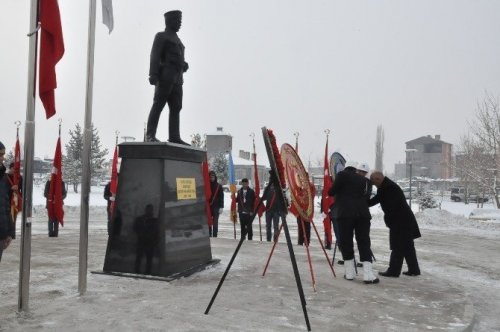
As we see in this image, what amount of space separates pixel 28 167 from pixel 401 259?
5935 millimetres

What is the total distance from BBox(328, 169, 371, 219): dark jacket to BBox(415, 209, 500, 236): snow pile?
16.0 m

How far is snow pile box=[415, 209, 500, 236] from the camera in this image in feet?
71.7

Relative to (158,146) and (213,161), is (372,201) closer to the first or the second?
(158,146)

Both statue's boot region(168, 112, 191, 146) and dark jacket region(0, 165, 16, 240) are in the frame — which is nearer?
dark jacket region(0, 165, 16, 240)

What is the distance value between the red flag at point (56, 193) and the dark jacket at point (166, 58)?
20.6ft

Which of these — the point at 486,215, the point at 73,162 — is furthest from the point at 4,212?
the point at 73,162

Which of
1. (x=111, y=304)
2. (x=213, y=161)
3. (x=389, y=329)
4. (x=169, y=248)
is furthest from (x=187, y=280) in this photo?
(x=213, y=161)

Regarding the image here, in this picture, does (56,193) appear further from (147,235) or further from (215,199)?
(147,235)

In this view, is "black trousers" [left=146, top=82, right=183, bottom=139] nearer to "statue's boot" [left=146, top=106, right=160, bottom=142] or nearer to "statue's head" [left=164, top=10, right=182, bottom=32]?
"statue's boot" [left=146, top=106, right=160, bottom=142]

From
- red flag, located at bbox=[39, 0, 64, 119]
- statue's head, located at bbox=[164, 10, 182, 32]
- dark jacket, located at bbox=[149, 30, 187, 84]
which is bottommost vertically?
red flag, located at bbox=[39, 0, 64, 119]

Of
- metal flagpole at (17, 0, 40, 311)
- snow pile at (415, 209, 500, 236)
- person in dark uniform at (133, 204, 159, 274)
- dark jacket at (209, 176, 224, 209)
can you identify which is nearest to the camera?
metal flagpole at (17, 0, 40, 311)

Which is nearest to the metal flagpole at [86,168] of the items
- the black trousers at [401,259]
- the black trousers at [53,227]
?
the black trousers at [401,259]

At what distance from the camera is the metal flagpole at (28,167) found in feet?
14.9

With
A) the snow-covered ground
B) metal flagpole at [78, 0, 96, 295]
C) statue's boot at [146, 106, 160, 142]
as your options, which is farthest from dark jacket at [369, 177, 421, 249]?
metal flagpole at [78, 0, 96, 295]
